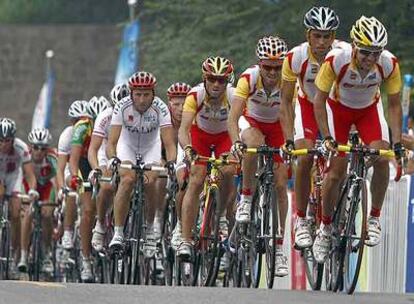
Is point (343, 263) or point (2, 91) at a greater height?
point (2, 91)

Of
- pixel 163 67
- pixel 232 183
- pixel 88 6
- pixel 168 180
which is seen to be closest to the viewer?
pixel 232 183

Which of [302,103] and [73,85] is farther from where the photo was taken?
[73,85]

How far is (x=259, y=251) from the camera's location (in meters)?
17.5

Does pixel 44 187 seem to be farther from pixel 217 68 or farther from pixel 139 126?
pixel 217 68

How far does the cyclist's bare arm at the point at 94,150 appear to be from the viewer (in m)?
20.5

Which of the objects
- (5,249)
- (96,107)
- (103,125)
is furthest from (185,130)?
(5,249)

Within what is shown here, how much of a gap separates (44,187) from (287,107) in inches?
357

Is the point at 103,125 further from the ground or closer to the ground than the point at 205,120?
further from the ground

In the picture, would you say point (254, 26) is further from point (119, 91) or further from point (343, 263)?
point (343, 263)

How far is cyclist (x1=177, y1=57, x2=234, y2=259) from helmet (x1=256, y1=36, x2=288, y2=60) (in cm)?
81

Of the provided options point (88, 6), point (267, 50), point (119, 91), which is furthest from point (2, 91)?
point (267, 50)

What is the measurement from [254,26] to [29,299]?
27.3m

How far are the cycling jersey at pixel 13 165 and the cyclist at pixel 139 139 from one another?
374cm

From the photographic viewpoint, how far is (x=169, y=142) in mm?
19766
